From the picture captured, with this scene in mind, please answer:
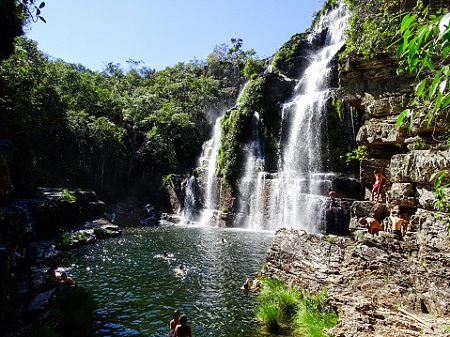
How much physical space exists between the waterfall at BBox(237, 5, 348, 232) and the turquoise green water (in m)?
4.09

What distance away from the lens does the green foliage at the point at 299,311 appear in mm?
8422

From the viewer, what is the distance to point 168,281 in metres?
14.1

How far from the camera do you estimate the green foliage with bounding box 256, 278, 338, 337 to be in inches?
332

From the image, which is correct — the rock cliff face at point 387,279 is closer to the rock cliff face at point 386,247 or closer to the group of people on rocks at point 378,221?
the rock cliff face at point 386,247

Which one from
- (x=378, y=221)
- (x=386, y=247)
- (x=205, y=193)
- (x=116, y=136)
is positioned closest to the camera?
(x=386, y=247)

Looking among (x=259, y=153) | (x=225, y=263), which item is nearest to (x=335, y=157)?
(x=259, y=153)

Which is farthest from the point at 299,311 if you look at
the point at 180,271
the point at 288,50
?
the point at 288,50

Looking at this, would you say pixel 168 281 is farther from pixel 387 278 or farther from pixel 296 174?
pixel 296 174

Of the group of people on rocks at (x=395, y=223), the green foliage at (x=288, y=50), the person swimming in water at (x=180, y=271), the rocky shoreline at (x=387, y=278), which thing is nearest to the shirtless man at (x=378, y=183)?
the rocky shoreline at (x=387, y=278)

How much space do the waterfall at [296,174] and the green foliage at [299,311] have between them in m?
14.0

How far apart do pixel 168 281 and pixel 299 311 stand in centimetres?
670

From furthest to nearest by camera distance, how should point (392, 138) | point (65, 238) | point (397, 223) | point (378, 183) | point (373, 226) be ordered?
point (65, 238) → point (378, 183) → point (392, 138) → point (373, 226) → point (397, 223)

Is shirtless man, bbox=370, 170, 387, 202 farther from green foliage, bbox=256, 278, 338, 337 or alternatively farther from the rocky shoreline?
green foliage, bbox=256, 278, 338, 337

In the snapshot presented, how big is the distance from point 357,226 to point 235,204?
21821 mm
